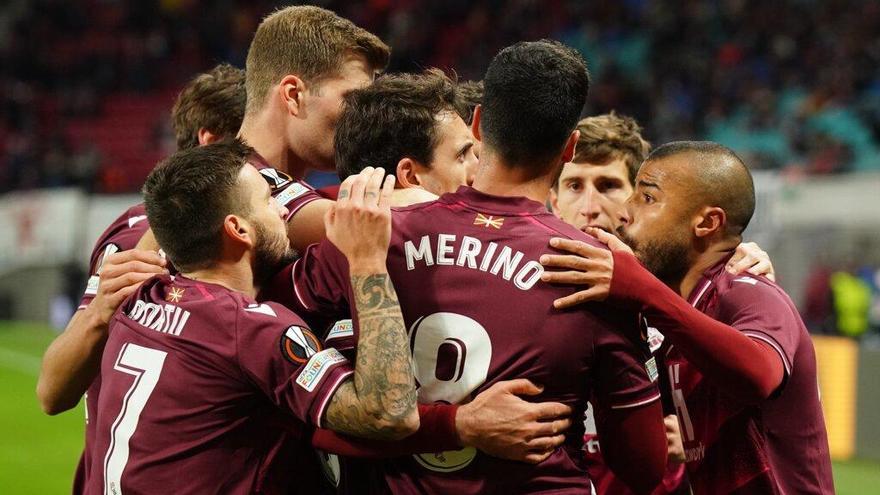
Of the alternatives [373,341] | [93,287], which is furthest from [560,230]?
[93,287]

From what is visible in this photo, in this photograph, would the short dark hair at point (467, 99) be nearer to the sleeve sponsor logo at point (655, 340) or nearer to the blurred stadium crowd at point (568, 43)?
the sleeve sponsor logo at point (655, 340)

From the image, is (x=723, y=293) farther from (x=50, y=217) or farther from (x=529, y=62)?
(x=50, y=217)

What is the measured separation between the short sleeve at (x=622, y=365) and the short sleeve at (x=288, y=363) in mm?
687

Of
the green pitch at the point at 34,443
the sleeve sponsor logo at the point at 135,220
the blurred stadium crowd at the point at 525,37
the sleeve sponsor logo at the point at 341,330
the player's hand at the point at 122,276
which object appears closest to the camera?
the sleeve sponsor logo at the point at 341,330

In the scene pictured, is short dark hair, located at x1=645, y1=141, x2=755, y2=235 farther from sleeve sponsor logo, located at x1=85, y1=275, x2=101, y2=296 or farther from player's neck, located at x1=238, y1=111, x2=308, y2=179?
sleeve sponsor logo, located at x1=85, y1=275, x2=101, y2=296

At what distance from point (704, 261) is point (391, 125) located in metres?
1.15

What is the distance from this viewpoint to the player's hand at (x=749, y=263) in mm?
3886

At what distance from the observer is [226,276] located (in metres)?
3.39

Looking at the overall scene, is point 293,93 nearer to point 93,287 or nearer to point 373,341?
point 93,287

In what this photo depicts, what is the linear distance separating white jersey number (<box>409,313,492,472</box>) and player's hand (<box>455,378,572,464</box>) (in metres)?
0.07

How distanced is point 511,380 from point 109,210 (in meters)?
17.6

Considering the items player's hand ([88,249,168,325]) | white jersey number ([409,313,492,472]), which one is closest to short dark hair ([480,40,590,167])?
white jersey number ([409,313,492,472])

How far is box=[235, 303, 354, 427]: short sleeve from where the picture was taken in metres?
3.07

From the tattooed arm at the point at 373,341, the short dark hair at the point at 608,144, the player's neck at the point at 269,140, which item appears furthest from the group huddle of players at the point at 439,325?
the short dark hair at the point at 608,144
